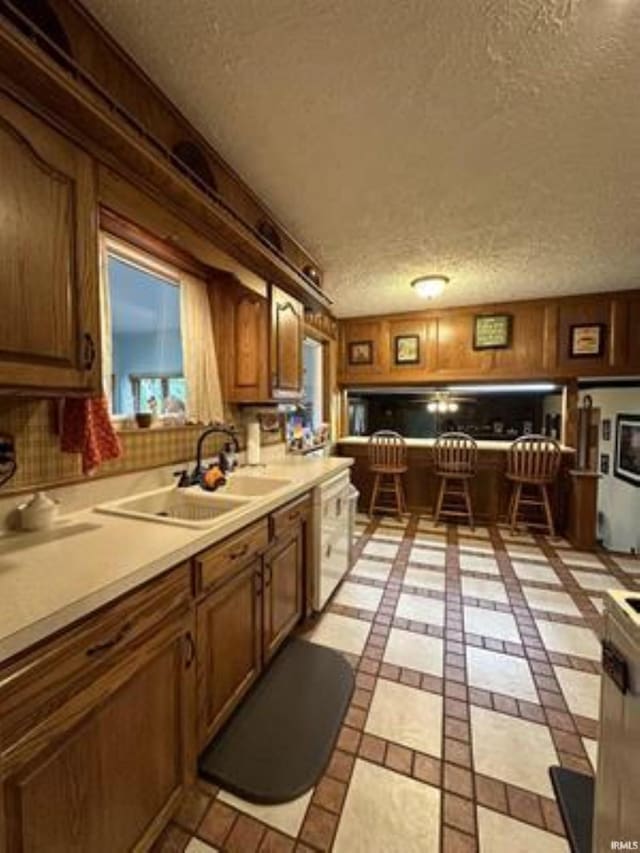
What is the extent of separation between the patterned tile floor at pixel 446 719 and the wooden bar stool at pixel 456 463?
44.8 inches

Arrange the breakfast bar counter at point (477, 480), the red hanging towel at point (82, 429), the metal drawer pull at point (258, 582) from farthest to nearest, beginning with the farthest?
the breakfast bar counter at point (477, 480)
the metal drawer pull at point (258, 582)
the red hanging towel at point (82, 429)

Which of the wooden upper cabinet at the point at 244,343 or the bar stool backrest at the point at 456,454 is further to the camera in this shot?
the bar stool backrest at the point at 456,454

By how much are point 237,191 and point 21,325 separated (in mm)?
1413

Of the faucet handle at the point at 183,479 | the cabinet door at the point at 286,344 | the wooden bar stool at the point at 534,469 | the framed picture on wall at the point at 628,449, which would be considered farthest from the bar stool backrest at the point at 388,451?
the framed picture on wall at the point at 628,449

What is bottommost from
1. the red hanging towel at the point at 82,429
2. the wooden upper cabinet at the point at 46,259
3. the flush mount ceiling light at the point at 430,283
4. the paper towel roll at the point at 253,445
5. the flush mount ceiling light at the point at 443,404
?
the paper towel roll at the point at 253,445

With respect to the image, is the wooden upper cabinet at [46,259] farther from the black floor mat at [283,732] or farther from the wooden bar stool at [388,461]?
the wooden bar stool at [388,461]

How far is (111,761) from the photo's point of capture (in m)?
0.91

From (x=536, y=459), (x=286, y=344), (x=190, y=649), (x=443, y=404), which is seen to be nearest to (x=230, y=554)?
(x=190, y=649)

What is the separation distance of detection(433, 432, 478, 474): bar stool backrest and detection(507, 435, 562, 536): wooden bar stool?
371mm

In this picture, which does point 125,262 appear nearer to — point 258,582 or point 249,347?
point 249,347

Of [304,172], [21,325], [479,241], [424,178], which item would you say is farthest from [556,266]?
[21,325]

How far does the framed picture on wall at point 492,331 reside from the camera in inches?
163

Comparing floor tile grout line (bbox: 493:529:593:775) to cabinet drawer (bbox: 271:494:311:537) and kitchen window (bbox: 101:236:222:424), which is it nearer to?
cabinet drawer (bbox: 271:494:311:537)

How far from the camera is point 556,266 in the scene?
124 inches
